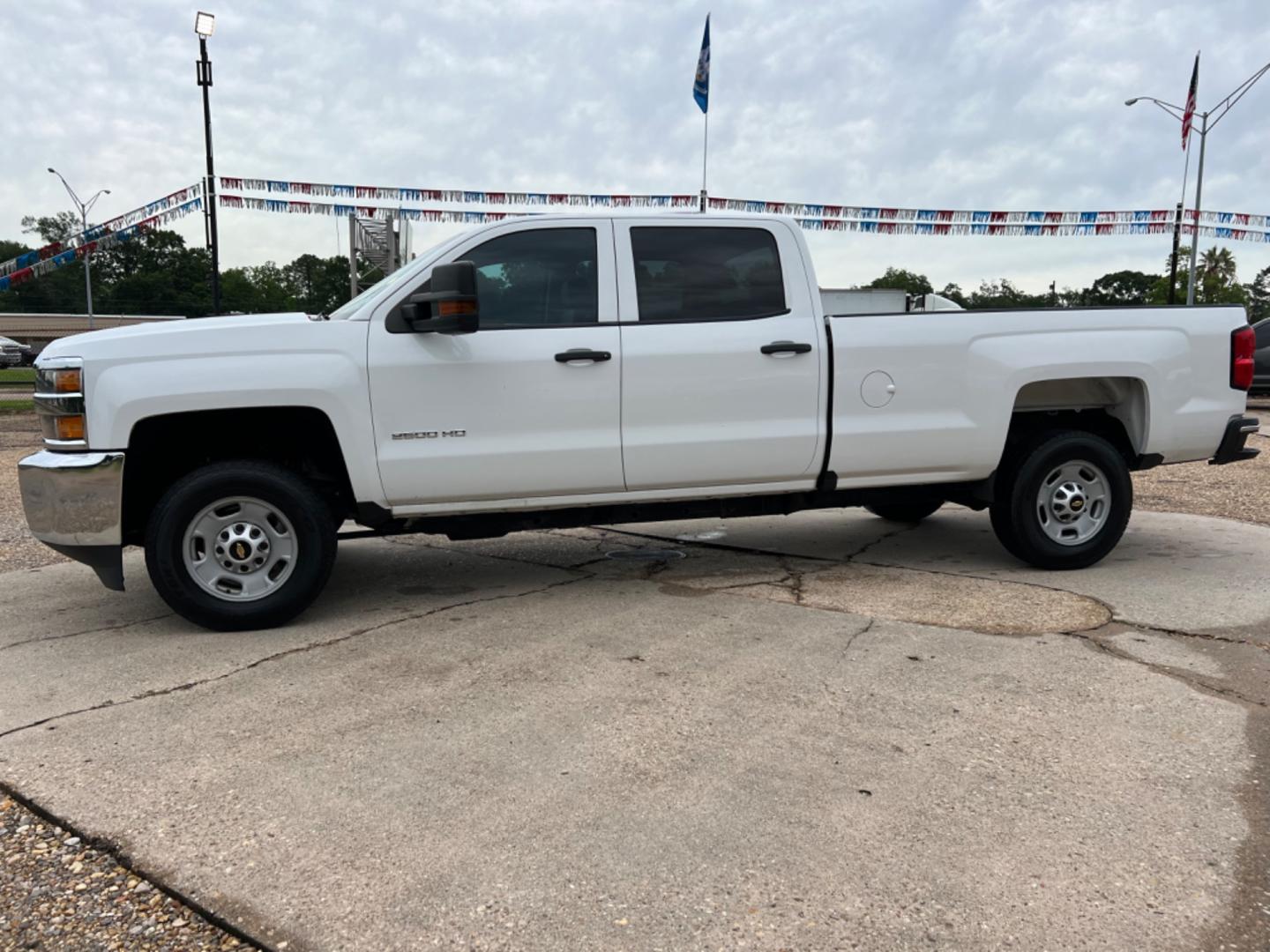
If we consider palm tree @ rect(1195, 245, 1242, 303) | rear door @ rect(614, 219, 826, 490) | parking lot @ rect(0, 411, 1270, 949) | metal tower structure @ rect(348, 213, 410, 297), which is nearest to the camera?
parking lot @ rect(0, 411, 1270, 949)

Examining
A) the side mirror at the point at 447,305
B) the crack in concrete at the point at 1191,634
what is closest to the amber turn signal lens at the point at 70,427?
the side mirror at the point at 447,305

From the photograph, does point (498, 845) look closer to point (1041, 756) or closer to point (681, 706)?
point (681, 706)

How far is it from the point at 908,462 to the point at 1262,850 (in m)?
2.97

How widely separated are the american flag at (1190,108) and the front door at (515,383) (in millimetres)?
29096

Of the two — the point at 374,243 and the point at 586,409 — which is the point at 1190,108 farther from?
the point at 586,409

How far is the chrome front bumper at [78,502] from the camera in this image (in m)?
4.30

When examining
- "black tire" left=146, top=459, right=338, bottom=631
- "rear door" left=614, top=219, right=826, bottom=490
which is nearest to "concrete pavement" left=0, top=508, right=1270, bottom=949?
"black tire" left=146, top=459, right=338, bottom=631

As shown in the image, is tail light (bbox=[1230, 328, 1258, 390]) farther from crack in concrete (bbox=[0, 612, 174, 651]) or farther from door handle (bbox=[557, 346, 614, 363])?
crack in concrete (bbox=[0, 612, 174, 651])

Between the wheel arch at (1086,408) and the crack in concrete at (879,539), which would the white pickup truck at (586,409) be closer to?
the wheel arch at (1086,408)

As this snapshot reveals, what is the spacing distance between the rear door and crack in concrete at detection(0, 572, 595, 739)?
0.94 metres

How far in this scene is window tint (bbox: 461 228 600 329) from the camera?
15.7 feet

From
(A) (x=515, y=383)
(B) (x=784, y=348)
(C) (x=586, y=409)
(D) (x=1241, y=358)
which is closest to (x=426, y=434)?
(A) (x=515, y=383)

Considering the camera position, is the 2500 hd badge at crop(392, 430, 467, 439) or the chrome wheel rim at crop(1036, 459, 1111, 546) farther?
the chrome wheel rim at crop(1036, 459, 1111, 546)

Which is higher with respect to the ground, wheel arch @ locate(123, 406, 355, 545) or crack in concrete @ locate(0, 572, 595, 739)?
wheel arch @ locate(123, 406, 355, 545)
